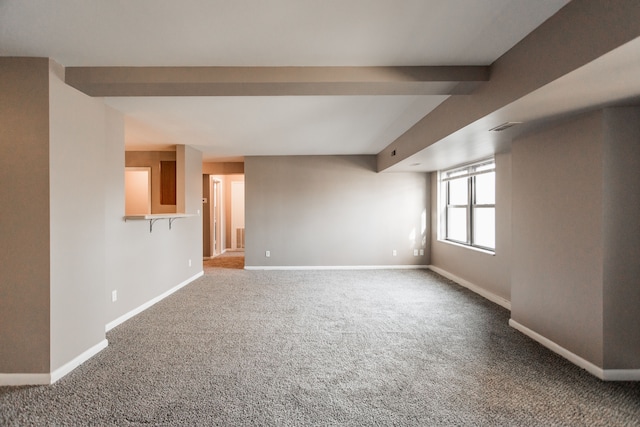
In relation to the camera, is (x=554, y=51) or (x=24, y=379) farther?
(x=24, y=379)

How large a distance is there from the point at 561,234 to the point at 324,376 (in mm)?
2351

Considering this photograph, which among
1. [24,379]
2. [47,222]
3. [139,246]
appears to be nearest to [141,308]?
[139,246]

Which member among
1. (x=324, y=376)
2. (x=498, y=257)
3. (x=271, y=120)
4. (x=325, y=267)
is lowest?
(x=324, y=376)

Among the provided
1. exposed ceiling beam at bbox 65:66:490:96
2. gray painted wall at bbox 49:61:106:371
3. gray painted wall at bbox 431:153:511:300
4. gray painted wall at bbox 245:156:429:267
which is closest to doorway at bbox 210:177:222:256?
gray painted wall at bbox 245:156:429:267

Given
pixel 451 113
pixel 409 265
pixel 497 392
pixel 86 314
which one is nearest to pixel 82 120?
pixel 86 314

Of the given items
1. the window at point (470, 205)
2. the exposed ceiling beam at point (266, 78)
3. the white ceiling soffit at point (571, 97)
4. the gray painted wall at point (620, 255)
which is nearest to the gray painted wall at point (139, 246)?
the exposed ceiling beam at point (266, 78)

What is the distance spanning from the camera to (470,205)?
5.60 m

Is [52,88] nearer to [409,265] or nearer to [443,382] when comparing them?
[443,382]

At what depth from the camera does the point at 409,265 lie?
720 centimetres

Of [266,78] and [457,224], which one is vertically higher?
[266,78]

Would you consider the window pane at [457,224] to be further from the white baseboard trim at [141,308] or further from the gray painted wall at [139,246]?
the white baseboard trim at [141,308]

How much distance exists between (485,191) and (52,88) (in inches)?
211

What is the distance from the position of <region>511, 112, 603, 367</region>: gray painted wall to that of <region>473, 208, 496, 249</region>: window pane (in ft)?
4.72

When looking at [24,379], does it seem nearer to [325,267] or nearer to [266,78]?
[266,78]
